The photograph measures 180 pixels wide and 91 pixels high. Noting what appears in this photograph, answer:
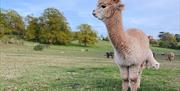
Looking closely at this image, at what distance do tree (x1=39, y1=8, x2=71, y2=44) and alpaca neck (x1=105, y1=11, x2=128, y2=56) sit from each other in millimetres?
69827

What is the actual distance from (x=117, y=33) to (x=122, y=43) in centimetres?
28

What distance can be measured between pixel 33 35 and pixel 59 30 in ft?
18.6

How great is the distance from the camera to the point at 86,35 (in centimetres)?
8069

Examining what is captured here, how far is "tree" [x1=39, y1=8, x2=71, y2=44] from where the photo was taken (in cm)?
7744

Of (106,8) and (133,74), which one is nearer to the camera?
(106,8)

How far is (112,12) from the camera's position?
7227 millimetres

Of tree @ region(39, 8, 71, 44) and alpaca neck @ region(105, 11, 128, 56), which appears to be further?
tree @ region(39, 8, 71, 44)

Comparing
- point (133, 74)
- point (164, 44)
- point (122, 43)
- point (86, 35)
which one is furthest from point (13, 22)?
point (122, 43)

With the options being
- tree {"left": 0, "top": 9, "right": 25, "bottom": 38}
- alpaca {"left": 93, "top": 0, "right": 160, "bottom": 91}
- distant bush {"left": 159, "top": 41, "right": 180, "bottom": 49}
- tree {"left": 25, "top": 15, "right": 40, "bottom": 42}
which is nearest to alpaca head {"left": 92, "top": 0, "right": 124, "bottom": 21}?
alpaca {"left": 93, "top": 0, "right": 160, "bottom": 91}

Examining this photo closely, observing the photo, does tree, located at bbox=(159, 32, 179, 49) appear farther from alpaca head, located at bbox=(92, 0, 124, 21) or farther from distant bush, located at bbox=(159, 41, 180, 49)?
alpaca head, located at bbox=(92, 0, 124, 21)

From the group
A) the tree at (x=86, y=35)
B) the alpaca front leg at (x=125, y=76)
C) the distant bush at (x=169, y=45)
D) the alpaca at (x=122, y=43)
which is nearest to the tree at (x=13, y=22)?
the tree at (x=86, y=35)

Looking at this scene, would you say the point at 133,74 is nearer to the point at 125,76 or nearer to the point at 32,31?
the point at 125,76

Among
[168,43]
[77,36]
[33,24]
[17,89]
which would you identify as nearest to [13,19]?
[33,24]

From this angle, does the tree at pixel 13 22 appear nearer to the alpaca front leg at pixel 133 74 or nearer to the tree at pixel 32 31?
the tree at pixel 32 31
